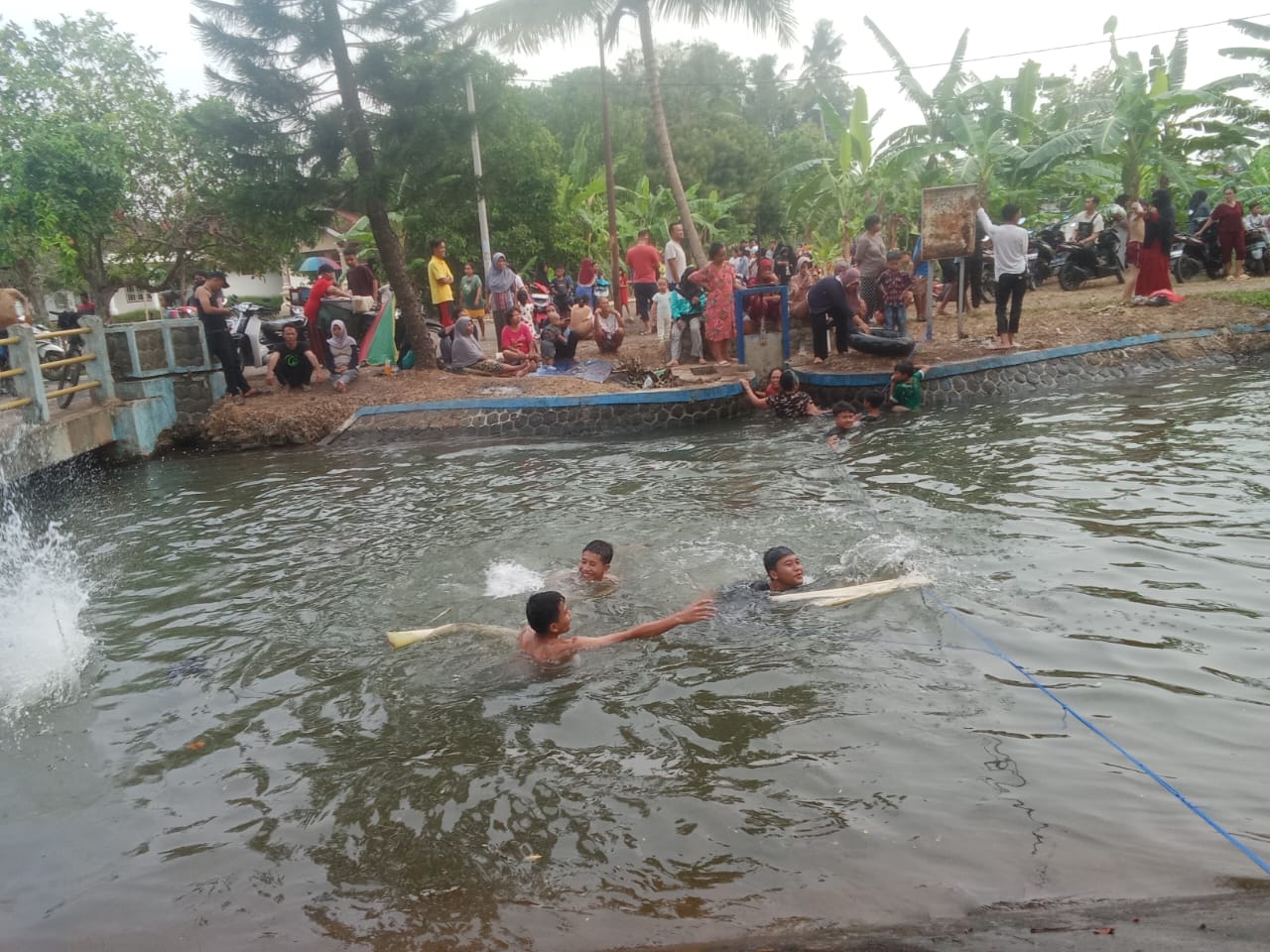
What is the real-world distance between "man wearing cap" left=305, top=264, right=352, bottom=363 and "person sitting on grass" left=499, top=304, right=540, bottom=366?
9.95 feet

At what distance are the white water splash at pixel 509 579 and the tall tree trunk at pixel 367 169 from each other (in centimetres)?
949

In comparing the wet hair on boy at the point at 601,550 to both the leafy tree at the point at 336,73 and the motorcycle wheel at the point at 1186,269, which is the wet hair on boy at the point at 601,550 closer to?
the leafy tree at the point at 336,73

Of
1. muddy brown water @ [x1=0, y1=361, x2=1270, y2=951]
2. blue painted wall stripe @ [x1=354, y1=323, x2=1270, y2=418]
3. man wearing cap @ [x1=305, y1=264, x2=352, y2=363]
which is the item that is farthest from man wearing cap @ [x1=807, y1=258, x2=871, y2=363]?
man wearing cap @ [x1=305, y1=264, x2=352, y2=363]

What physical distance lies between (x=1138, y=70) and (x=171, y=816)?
860 inches

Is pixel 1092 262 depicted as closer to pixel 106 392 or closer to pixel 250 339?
pixel 250 339

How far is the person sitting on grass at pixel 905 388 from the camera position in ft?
47.7

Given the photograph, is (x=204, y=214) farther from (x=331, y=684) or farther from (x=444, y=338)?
(x=331, y=684)

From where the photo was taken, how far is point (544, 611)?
6594 millimetres

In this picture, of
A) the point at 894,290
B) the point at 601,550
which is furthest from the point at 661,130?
the point at 601,550

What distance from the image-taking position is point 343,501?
11945 mm

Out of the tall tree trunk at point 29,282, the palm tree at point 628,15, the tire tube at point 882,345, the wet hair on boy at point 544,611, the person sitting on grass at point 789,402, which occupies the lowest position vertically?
the wet hair on boy at point 544,611

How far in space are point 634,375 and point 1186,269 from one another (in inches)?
478

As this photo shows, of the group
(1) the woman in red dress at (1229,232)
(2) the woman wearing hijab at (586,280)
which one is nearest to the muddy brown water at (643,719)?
(1) the woman in red dress at (1229,232)

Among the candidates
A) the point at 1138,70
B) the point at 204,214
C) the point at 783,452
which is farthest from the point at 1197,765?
the point at 204,214
